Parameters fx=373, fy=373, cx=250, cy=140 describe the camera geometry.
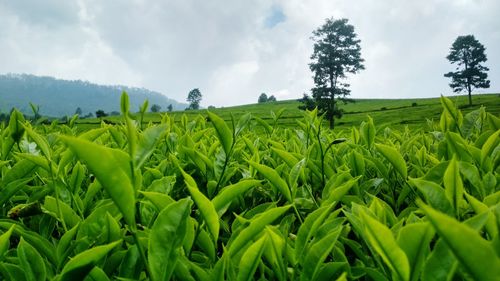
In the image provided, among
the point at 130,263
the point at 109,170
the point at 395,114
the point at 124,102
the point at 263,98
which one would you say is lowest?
the point at 395,114

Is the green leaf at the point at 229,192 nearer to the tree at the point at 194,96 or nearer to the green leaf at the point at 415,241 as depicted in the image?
the green leaf at the point at 415,241

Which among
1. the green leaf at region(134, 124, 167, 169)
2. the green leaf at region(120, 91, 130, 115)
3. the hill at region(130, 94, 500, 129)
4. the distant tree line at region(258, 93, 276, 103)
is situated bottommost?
the hill at region(130, 94, 500, 129)

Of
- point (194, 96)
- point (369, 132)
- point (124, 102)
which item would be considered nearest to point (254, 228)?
point (124, 102)

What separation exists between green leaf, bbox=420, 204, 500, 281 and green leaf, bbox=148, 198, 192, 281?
0.44m

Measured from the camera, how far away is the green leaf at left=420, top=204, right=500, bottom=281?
382 millimetres

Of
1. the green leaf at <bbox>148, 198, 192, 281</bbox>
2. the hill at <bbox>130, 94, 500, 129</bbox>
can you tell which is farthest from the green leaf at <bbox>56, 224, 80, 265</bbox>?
the hill at <bbox>130, 94, 500, 129</bbox>

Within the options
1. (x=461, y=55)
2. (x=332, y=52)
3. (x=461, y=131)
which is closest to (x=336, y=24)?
(x=332, y=52)

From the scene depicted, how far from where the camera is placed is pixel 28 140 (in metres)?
1.68

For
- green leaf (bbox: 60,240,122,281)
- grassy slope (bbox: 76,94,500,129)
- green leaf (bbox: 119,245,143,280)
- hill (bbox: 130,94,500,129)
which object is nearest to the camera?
green leaf (bbox: 60,240,122,281)

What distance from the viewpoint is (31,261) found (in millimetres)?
810

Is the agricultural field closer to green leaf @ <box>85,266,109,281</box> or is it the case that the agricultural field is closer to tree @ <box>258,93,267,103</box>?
green leaf @ <box>85,266,109,281</box>

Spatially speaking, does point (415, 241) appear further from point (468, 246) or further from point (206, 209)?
point (206, 209)

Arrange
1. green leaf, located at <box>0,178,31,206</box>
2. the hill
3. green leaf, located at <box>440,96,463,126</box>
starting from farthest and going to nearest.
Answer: the hill
green leaf, located at <box>440,96,463,126</box>
green leaf, located at <box>0,178,31,206</box>

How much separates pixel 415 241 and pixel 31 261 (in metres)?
0.77
